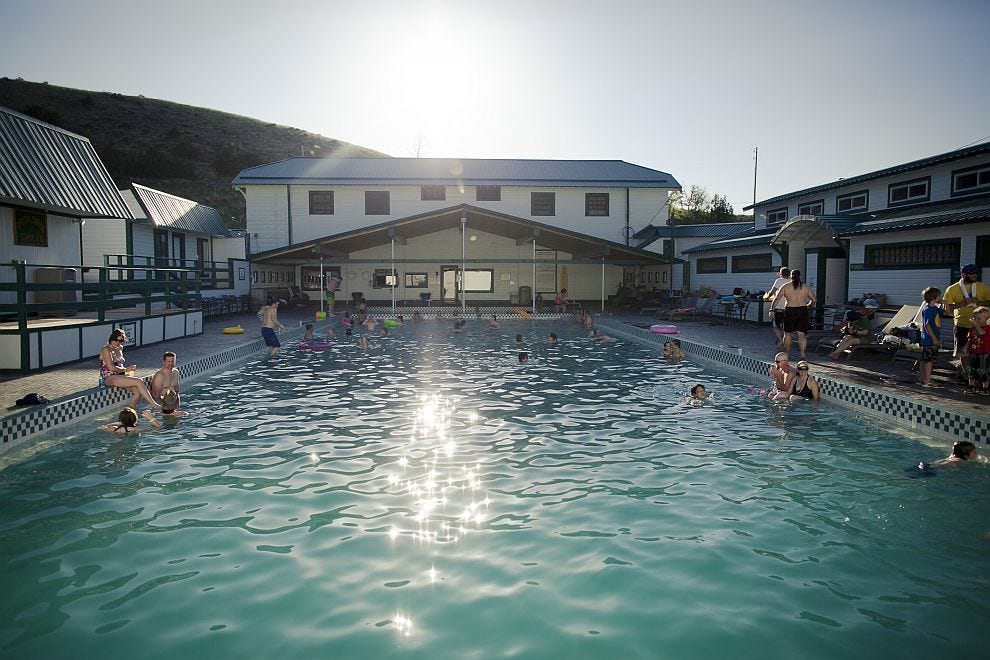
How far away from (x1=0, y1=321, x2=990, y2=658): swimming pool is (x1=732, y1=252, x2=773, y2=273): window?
15.8 metres

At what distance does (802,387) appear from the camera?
34.3 feet

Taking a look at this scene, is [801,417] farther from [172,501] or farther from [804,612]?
[172,501]

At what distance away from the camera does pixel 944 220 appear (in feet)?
48.5

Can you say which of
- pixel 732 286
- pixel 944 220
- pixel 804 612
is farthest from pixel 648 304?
pixel 804 612

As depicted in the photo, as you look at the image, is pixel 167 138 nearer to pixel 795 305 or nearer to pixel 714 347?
pixel 714 347

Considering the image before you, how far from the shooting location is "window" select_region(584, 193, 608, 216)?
34.8 m

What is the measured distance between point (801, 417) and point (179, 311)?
15905 millimetres

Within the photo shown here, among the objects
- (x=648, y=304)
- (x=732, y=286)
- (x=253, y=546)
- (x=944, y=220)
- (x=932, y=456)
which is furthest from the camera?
(x=648, y=304)

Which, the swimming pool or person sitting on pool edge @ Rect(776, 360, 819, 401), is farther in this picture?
person sitting on pool edge @ Rect(776, 360, 819, 401)

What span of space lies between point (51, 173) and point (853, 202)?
24205 mm

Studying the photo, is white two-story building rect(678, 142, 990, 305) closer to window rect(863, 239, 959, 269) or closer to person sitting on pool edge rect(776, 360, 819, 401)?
window rect(863, 239, 959, 269)

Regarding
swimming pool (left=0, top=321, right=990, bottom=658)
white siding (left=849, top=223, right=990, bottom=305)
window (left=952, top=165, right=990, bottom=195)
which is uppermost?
window (left=952, top=165, right=990, bottom=195)

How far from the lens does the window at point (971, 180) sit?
1766 centimetres

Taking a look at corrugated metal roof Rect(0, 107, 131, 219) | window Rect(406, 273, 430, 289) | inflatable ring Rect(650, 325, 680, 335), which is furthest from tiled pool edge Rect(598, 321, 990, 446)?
window Rect(406, 273, 430, 289)
